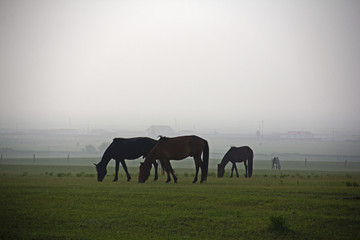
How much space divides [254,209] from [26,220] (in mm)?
9072

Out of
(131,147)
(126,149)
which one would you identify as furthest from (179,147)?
(126,149)

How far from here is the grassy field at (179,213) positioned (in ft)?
52.3

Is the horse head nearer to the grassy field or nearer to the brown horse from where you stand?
the brown horse

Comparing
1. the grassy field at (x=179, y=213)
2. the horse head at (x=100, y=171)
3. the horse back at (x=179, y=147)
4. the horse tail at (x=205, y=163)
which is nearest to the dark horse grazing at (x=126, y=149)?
the horse head at (x=100, y=171)

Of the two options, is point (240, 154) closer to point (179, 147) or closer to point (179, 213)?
point (179, 147)

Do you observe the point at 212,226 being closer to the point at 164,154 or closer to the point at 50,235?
the point at 50,235

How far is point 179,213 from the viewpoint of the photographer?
17.9 meters

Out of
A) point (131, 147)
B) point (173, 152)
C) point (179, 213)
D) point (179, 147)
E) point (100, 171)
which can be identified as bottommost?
point (179, 213)

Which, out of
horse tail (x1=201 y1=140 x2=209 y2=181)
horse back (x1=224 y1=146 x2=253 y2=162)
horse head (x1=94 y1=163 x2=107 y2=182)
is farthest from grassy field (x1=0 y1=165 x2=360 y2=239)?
horse back (x1=224 y1=146 x2=253 y2=162)

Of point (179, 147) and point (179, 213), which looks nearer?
point (179, 213)

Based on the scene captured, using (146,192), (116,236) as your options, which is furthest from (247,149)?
(116,236)

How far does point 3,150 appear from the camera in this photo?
146625 mm

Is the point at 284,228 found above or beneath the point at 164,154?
beneath

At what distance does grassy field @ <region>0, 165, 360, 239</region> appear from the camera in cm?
1595
